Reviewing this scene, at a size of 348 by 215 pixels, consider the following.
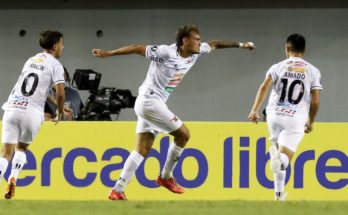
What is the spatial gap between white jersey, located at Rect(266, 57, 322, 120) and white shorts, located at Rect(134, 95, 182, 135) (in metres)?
1.05

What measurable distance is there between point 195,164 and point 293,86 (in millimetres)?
3008

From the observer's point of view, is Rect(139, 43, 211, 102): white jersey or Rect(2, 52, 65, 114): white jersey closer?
Rect(139, 43, 211, 102): white jersey

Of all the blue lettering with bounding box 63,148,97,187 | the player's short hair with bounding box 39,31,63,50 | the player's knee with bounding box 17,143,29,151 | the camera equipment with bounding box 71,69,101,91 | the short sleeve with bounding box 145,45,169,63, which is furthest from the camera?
the camera equipment with bounding box 71,69,101,91

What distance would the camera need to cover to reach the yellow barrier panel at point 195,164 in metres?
12.7

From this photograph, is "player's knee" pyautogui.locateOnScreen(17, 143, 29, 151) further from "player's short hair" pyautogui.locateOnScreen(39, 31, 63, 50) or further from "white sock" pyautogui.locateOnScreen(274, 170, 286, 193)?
"white sock" pyautogui.locateOnScreen(274, 170, 286, 193)

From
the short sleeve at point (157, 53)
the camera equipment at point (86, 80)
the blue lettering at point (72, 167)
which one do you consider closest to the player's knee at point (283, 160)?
the short sleeve at point (157, 53)

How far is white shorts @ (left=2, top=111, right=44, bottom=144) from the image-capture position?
10.2 meters

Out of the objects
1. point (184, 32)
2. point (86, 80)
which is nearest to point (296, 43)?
point (184, 32)

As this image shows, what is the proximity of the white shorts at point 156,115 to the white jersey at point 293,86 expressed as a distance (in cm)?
105

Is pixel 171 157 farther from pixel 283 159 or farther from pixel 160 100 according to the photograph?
pixel 283 159

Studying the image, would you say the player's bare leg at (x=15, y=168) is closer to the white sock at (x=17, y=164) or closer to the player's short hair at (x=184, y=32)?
the white sock at (x=17, y=164)

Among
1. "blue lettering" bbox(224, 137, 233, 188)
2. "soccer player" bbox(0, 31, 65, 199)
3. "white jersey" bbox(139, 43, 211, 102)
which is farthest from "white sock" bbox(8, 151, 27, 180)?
"blue lettering" bbox(224, 137, 233, 188)

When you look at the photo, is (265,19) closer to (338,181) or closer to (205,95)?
(205,95)
